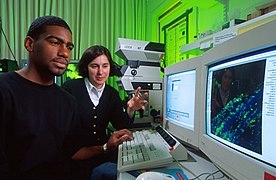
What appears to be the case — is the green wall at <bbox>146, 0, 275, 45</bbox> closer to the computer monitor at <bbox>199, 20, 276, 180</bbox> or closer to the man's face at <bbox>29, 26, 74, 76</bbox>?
the computer monitor at <bbox>199, 20, 276, 180</bbox>

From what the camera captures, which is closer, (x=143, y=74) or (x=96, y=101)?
(x=96, y=101)

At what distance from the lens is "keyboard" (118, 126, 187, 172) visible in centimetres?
68

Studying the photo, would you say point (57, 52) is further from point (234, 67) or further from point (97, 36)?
point (97, 36)

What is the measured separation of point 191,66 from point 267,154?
0.51 meters

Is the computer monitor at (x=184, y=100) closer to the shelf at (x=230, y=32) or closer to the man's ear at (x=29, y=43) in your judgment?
the shelf at (x=230, y=32)

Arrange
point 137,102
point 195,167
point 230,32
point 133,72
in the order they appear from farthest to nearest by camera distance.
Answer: point 133,72
point 137,102
point 230,32
point 195,167

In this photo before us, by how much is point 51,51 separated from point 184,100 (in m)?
0.66

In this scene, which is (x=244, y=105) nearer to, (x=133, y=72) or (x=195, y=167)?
(x=195, y=167)

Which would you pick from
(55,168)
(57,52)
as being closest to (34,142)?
(55,168)

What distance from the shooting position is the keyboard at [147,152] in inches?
26.8

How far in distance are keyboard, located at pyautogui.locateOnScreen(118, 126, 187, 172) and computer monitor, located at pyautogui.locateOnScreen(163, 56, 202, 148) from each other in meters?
0.08

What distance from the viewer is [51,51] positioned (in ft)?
2.53

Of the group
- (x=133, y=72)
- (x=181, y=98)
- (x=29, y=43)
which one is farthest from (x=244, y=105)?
(x=133, y=72)

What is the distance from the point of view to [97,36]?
253 centimetres
